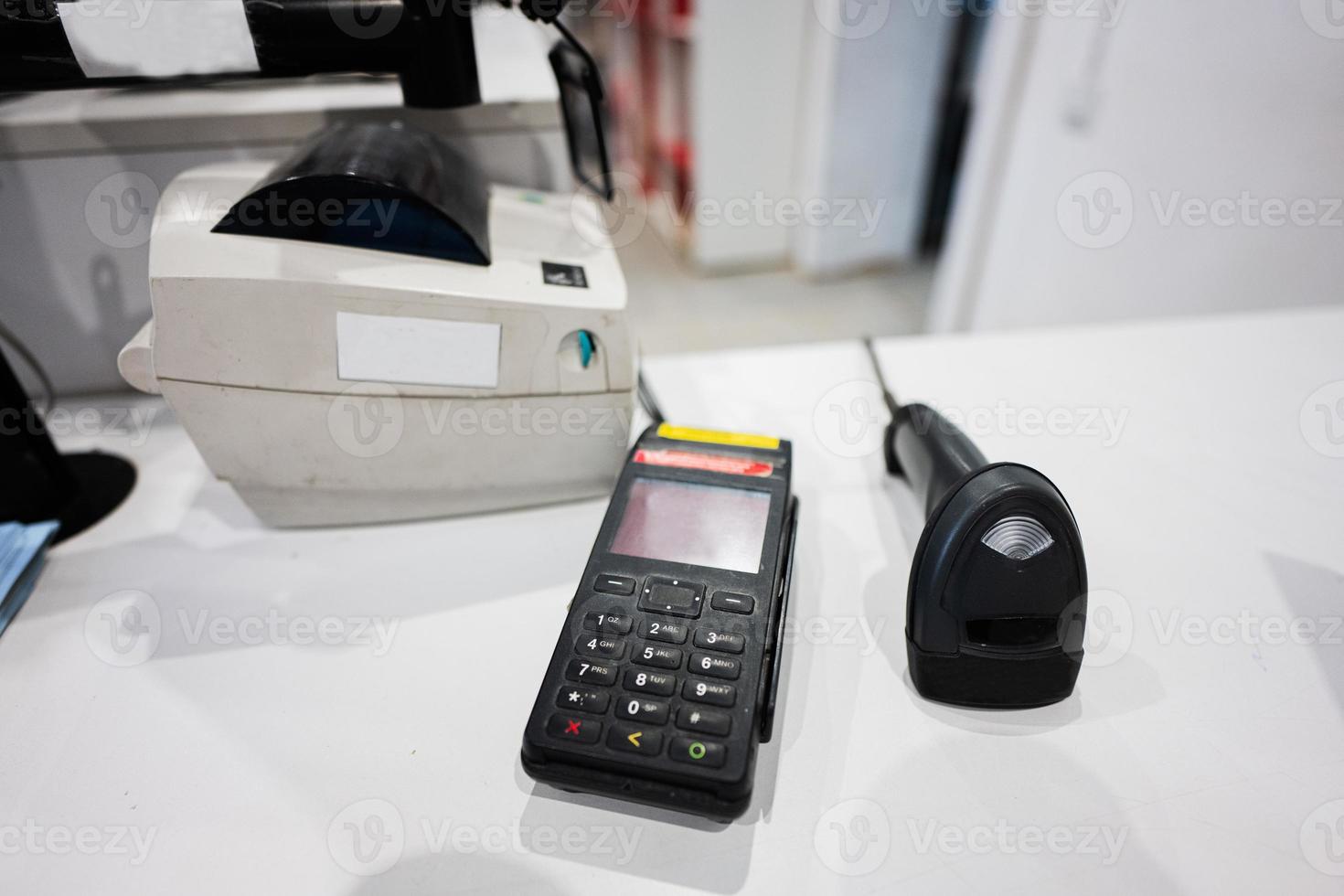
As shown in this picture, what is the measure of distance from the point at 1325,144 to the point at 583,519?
77cm

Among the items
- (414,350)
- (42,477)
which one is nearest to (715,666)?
(414,350)

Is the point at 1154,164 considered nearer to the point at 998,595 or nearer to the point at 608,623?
the point at 998,595

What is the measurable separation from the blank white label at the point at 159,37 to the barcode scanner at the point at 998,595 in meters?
0.53

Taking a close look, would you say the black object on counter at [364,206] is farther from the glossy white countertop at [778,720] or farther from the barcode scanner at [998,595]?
the barcode scanner at [998,595]

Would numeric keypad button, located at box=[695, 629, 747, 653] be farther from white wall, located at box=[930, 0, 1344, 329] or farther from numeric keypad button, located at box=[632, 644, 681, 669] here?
white wall, located at box=[930, 0, 1344, 329]

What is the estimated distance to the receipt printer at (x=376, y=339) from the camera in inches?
17.2

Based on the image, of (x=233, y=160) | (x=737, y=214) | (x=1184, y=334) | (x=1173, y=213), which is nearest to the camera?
(x=233, y=160)

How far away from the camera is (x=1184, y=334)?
0.72 meters

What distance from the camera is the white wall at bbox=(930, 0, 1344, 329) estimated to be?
2.35 feet

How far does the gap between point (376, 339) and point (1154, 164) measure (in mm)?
1040

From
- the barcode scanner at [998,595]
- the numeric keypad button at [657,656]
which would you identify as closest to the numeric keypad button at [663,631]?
the numeric keypad button at [657,656]

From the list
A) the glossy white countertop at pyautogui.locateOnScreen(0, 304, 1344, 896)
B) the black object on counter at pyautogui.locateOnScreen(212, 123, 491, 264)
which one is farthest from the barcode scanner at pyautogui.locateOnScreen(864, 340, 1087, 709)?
the black object on counter at pyautogui.locateOnScreen(212, 123, 491, 264)

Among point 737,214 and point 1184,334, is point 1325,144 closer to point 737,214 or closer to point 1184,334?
point 1184,334

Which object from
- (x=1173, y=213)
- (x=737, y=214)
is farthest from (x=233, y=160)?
(x=737, y=214)
